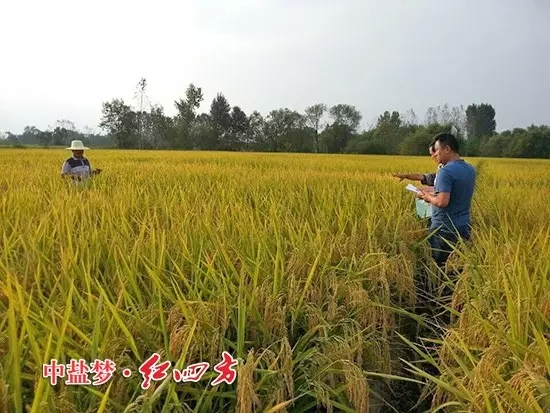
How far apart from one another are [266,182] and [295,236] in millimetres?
2767

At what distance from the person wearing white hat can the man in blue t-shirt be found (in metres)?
3.23

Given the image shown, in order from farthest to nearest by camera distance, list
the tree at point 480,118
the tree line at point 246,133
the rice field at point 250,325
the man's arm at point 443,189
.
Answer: the tree at point 480,118
the tree line at point 246,133
the man's arm at point 443,189
the rice field at point 250,325

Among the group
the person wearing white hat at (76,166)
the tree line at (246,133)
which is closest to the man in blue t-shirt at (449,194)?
the person wearing white hat at (76,166)

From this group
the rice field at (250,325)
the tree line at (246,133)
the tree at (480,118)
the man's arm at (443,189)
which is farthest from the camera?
the tree at (480,118)

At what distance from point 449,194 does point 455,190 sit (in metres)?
0.13

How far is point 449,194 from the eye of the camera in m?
2.75

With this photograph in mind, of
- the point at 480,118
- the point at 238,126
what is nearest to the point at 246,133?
the point at 238,126

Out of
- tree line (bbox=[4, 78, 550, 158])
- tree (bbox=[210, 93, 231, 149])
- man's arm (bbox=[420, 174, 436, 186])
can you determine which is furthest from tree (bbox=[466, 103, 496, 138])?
man's arm (bbox=[420, 174, 436, 186])

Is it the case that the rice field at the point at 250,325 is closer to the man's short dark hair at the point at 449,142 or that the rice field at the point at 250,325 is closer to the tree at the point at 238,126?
the man's short dark hair at the point at 449,142

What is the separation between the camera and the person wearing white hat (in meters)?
4.24

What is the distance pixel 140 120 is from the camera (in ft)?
123

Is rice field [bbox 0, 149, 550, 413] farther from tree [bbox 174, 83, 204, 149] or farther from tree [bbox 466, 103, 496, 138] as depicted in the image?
tree [bbox 466, 103, 496, 138]

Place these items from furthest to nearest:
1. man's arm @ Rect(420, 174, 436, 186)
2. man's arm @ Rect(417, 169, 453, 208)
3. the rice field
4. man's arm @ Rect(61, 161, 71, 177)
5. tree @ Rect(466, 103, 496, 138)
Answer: tree @ Rect(466, 103, 496, 138), man's arm @ Rect(61, 161, 71, 177), man's arm @ Rect(420, 174, 436, 186), man's arm @ Rect(417, 169, 453, 208), the rice field

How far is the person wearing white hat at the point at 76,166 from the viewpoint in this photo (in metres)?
4.24
